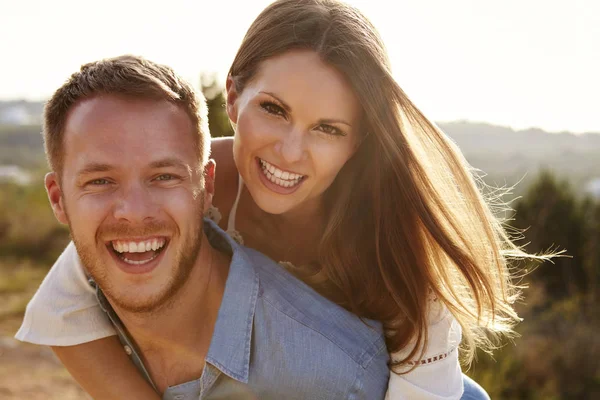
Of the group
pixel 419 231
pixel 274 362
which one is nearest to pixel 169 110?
pixel 274 362

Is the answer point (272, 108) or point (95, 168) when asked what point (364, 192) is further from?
point (95, 168)

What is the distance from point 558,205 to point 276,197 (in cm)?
1024

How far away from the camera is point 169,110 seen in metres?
2.56

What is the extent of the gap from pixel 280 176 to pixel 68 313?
1.11m

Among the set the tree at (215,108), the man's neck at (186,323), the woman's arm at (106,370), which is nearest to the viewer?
the man's neck at (186,323)

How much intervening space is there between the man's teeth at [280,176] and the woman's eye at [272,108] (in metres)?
0.25

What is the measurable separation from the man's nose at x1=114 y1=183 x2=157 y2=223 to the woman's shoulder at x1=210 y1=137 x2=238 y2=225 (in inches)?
40.3

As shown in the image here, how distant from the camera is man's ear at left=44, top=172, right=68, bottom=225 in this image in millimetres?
2611

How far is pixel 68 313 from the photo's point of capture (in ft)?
9.42

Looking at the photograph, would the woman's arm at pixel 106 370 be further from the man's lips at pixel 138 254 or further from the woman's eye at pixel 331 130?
the woman's eye at pixel 331 130

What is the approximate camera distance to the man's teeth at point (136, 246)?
8.13 feet

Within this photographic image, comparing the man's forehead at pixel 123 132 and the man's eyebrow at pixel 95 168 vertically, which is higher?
the man's forehead at pixel 123 132

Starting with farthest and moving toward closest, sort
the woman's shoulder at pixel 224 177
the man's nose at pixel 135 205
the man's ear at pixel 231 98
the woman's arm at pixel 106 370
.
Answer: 1. the woman's shoulder at pixel 224 177
2. the man's ear at pixel 231 98
3. the woman's arm at pixel 106 370
4. the man's nose at pixel 135 205

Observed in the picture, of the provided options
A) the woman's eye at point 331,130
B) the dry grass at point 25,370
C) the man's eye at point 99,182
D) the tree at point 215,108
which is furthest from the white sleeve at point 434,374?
the tree at point 215,108
